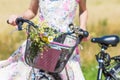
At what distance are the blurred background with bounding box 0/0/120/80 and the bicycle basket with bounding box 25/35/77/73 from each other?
4121mm

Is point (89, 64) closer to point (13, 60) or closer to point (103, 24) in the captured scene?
point (103, 24)

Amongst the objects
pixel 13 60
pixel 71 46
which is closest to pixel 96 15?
pixel 13 60

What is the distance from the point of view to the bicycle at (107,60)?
5.63 metres

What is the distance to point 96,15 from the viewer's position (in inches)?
446

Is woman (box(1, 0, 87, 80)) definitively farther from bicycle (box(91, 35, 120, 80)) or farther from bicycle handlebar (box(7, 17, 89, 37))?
bicycle handlebar (box(7, 17, 89, 37))

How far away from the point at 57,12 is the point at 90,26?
504 cm

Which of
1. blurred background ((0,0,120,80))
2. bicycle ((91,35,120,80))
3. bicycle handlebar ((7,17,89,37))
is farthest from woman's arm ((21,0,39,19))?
blurred background ((0,0,120,80))

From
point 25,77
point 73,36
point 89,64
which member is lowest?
point 89,64

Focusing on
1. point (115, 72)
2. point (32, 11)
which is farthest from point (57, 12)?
point (115, 72)

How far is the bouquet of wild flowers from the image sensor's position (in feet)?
17.6

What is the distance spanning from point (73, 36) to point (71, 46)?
0.54ft

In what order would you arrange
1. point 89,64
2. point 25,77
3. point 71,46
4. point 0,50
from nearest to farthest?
point 71,46
point 25,77
point 89,64
point 0,50

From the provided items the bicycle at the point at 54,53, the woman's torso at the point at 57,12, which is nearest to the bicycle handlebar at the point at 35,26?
the bicycle at the point at 54,53

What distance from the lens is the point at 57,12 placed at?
5895mm
